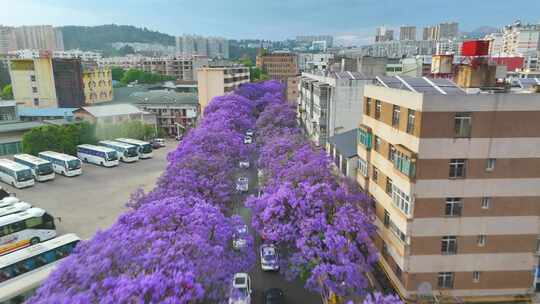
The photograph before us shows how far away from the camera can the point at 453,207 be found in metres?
15.0

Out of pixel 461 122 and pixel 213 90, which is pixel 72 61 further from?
pixel 461 122

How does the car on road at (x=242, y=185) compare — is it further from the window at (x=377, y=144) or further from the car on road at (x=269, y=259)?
the window at (x=377, y=144)

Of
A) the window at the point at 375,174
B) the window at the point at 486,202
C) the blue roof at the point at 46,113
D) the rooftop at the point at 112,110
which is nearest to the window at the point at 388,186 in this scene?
the window at the point at 375,174

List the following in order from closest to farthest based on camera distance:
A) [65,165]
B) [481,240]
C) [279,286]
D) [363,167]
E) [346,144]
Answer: [481,240] → [279,286] → [363,167] → [346,144] → [65,165]

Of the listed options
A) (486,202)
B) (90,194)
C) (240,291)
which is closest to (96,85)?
(90,194)

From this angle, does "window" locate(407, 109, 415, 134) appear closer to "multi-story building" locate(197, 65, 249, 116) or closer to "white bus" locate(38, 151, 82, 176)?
"white bus" locate(38, 151, 82, 176)

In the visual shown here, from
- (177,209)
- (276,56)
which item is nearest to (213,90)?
(177,209)

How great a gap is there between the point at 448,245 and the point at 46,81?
68654mm

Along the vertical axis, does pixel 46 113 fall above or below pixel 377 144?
below

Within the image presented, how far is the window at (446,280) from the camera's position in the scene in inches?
624

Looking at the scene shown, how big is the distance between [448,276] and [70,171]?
36.3m

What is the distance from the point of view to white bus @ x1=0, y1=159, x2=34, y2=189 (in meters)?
32.6

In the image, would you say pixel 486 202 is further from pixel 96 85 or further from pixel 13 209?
pixel 96 85

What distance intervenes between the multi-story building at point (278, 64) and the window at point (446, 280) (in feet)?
358
